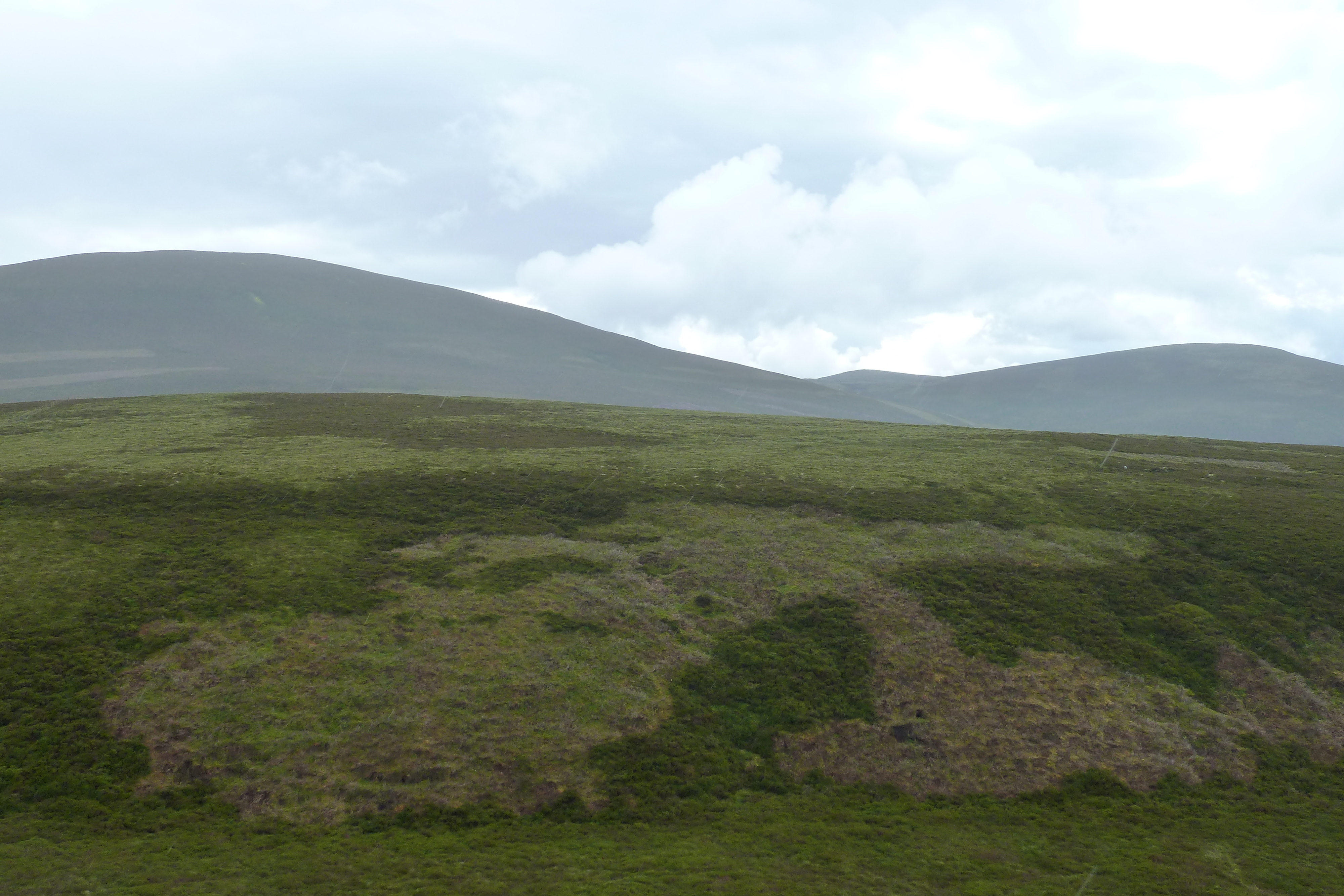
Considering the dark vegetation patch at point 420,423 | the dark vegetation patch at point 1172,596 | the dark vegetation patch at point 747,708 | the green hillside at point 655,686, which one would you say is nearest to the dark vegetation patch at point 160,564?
the green hillside at point 655,686

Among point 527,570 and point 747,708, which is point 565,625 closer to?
point 527,570

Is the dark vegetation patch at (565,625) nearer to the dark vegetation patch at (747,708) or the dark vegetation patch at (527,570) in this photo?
the dark vegetation patch at (527,570)

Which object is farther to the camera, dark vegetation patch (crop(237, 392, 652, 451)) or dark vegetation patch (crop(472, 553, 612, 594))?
dark vegetation patch (crop(237, 392, 652, 451))

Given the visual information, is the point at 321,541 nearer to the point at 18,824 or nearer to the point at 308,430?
the point at 18,824

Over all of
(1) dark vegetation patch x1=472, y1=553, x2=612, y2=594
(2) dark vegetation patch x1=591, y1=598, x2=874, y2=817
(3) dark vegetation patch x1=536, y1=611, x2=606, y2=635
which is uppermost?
(1) dark vegetation patch x1=472, y1=553, x2=612, y2=594

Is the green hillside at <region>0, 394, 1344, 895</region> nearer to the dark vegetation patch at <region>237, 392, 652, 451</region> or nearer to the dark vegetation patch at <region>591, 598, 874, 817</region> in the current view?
the dark vegetation patch at <region>591, 598, 874, 817</region>

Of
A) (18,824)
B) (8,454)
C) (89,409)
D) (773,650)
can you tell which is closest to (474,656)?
(773,650)

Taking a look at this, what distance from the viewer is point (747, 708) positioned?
21422mm

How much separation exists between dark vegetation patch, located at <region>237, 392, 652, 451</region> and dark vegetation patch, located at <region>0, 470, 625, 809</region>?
9.27 metres

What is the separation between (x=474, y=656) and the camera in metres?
22.1

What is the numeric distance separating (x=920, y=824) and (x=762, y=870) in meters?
4.01

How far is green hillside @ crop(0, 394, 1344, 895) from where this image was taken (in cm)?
1608

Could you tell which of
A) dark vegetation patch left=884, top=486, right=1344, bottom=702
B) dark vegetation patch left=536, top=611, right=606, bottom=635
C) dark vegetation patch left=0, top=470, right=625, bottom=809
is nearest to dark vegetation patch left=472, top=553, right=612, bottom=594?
dark vegetation patch left=0, top=470, right=625, bottom=809

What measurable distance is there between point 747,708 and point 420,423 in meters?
38.3
